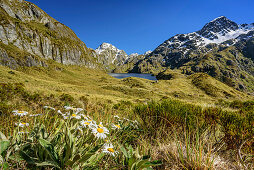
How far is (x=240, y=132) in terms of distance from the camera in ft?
9.06

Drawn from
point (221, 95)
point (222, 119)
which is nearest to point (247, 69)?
point (221, 95)

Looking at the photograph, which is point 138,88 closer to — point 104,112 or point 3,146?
point 104,112

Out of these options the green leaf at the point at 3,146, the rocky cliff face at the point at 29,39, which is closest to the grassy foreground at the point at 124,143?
the green leaf at the point at 3,146

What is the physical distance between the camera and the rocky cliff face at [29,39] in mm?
64550

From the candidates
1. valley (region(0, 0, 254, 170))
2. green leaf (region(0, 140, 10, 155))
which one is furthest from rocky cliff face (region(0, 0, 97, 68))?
green leaf (region(0, 140, 10, 155))

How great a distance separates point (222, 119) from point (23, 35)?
123 metres

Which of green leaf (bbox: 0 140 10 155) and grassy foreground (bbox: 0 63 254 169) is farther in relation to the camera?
grassy foreground (bbox: 0 63 254 169)

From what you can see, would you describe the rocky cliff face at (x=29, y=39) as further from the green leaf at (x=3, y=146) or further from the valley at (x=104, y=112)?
the green leaf at (x=3, y=146)

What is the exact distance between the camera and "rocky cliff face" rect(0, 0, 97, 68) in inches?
2541

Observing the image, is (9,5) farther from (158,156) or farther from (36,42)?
(158,156)

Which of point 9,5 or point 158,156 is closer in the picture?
point 158,156

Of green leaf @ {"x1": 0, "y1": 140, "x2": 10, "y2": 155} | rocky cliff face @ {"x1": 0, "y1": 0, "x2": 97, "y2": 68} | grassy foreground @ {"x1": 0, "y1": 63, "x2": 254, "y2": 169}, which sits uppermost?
rocky cliff face @ {"x1": 0, "y1": 0, "x2": 97, "y2": 68}

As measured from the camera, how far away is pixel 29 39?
92500mm

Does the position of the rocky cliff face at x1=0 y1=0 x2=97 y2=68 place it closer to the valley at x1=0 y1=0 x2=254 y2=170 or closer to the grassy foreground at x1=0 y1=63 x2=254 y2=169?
the valley at x1=0 y1=0 x2=254 y2=170
